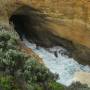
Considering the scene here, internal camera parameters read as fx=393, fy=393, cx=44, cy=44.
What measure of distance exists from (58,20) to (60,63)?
4.62 feet

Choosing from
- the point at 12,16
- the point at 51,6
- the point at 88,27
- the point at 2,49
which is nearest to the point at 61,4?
the point at 51,6

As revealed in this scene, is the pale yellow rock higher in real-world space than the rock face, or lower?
lower

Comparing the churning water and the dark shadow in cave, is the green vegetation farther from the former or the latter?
the dark shadow in cave

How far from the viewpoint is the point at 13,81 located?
8.95m

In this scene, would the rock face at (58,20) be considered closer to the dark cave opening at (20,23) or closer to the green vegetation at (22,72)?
the dark cave opening at (20,23)

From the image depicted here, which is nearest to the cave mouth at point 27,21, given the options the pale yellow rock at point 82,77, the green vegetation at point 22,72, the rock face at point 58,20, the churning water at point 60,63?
the rock face at point 58,20

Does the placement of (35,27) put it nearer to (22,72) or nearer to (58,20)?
(58,20)

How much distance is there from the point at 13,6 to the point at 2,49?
4156 mm

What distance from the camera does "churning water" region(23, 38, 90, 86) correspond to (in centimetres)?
1205

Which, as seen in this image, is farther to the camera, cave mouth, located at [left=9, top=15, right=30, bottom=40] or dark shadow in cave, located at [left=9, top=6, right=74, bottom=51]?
cave mouth, located at [left=9, top=15, right=30, bottom=40]

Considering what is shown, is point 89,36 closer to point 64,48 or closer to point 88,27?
point 88,27

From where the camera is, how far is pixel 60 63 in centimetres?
1285

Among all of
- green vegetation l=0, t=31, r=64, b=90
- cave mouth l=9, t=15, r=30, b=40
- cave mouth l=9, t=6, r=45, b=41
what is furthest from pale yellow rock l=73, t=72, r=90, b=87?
cave mouth l=9, t=15, r=30, b=40

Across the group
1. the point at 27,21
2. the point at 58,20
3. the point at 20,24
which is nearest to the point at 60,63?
the point at 58,20
